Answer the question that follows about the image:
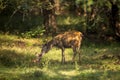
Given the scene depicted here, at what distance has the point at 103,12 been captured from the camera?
22641 mm

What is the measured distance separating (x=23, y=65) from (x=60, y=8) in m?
16.8

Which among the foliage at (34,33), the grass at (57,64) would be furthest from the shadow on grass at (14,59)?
the foliage at (34,33)

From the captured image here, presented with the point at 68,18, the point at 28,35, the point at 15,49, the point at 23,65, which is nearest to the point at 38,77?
the point at 23,65

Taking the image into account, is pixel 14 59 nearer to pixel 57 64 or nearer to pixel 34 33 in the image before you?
pixel 57 64

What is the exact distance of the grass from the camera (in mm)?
14320

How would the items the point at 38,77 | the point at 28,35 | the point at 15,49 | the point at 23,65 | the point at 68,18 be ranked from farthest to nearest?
1. the point at 68,18
2. the point at 28,35
3. the point at 15,49
4. the point at 23,65
5. the point at 38,77

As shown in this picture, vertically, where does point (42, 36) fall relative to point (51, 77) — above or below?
below

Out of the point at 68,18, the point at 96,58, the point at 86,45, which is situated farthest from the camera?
the point at 68,18

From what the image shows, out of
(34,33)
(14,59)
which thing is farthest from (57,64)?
(34,33)

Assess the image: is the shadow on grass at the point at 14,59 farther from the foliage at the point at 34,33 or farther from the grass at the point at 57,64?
the foliage at the point at 34,33

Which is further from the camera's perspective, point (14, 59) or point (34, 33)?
point (34, 33)

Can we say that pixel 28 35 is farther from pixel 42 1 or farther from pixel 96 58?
pixel 96 58

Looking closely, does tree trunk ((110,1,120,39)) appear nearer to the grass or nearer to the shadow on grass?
the grass

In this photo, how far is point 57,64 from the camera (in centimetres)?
1652
